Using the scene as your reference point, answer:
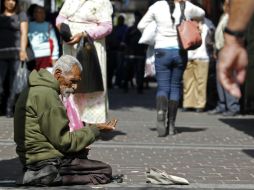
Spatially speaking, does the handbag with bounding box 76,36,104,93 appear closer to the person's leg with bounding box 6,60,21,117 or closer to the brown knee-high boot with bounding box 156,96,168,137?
the brown knee-high boot with bounding box 156,96,168,137

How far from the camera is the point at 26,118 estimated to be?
23.1ft

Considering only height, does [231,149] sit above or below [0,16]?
below

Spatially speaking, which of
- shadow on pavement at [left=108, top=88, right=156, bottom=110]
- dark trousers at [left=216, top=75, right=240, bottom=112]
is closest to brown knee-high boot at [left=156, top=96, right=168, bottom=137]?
dark trousers at [left=216, top=75, right=240, bottom=112]

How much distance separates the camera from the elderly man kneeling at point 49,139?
6.88 metres

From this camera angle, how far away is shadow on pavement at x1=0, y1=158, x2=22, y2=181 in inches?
299

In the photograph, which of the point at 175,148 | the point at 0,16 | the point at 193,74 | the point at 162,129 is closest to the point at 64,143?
the point at 175,148

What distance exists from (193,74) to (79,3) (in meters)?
5.57

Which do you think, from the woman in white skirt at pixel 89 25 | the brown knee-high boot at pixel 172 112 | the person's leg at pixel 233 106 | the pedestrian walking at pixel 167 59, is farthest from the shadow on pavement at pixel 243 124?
the woman in white skirt at pixel 89 25

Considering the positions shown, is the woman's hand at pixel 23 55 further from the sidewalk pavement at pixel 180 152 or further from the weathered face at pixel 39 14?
the weathered face at pixel 39 14

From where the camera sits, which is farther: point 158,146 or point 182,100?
point 182,100

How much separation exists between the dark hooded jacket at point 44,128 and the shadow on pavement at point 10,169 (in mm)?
571

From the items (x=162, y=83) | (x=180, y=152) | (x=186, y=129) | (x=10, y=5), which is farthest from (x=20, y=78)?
(x=180, y=152)

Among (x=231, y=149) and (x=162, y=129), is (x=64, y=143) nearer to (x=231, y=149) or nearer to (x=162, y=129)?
(x=231, y=149)

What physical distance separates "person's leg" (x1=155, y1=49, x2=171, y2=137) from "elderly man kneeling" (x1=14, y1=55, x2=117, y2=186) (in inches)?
144
